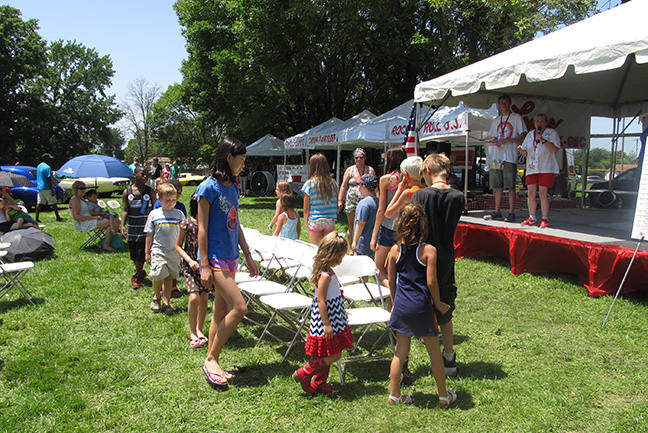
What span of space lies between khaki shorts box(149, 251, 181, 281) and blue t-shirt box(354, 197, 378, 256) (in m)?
2.05

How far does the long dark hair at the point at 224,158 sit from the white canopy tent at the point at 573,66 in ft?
13.0

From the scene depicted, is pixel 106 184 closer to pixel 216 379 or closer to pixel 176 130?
pixel 216 379

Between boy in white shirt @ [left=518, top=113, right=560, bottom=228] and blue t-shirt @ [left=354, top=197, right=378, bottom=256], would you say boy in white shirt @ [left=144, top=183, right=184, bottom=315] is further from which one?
boy in white shirt @ [left=518, top=113, right=560, bottom=228]

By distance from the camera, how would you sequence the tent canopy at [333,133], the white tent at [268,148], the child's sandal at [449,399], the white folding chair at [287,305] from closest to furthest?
the child's sandal at [449,399]
the white folding chair at [287,305]
the tent canopy at [333,133]
the white tent at [268,148]

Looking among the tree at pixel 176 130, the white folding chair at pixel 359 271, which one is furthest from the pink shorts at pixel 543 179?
the tree at pixel 176 130

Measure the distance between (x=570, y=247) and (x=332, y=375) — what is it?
11.0 ft

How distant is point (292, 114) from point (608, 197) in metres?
16.7

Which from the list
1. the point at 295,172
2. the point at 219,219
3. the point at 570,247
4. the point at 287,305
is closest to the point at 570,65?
the point at 570,247

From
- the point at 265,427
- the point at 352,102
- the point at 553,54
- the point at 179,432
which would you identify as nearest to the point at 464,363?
the point at 265,427

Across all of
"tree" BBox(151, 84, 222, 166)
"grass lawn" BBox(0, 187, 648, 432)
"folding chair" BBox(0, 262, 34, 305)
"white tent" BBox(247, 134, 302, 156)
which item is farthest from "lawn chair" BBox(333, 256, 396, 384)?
"tree" BBox(151, 84, 222, 166)

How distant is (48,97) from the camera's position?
121ft

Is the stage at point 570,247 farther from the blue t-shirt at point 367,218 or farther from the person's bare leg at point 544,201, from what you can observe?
the blue t-shirt at point 367,218

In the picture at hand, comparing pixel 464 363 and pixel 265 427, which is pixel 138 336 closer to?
pixel 265 427

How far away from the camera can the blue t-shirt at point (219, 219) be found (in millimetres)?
3264
